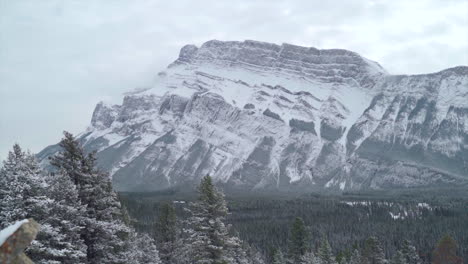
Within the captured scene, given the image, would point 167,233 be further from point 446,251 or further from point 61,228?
point 446,251

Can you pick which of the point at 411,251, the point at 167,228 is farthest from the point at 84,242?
the point at 411,251

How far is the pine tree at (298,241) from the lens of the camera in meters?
69.8

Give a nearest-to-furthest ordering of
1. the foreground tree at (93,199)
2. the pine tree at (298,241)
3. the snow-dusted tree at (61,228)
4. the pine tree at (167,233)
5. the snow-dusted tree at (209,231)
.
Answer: the snow-dusted tree at (61,228) → the foreground tree at (93,199) → the snow-dusted tree at (209,231) → the pine tree at (167,233) → the pine tree at (298,241)

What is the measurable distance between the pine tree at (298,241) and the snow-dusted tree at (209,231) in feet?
139

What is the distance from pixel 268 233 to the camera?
165 metres

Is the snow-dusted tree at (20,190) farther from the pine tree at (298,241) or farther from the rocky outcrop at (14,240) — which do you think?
the pine tree at (298,241)

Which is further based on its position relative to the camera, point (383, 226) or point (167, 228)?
point (383, 226)

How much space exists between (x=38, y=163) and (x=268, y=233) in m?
149

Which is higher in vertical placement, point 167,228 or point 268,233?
point 167,228

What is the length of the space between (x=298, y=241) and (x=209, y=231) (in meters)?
45.9

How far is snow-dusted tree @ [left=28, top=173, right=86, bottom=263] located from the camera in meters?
18.3

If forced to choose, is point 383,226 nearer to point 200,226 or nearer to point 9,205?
point 200,226

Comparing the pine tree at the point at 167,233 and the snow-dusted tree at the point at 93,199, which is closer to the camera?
the snow-dusted tree at the point at 93,199

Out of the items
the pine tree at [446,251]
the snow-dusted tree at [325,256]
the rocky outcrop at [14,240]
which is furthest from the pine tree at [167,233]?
the pine tree at [446,251]
